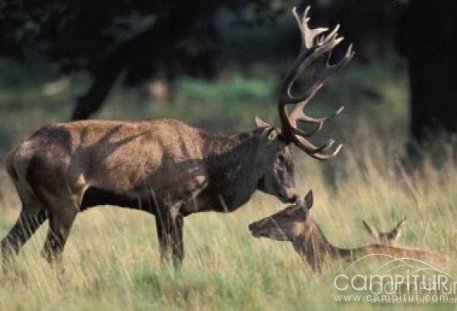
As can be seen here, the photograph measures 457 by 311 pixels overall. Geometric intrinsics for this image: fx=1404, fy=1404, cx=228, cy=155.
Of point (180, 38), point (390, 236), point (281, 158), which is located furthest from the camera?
point (180, 38)

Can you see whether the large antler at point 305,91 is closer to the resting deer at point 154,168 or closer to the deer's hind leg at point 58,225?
the resting deer at point 154,168

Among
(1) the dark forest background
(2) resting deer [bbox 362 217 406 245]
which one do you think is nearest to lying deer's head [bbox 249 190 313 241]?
(2) resting deer [bbox 362 217 406 245]

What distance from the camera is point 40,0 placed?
46.5ft

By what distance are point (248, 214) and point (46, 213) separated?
298cm

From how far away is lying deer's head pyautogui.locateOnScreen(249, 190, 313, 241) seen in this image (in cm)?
895

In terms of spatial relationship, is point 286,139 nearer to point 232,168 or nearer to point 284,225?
point 232,168

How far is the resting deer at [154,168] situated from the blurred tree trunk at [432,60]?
4777 millimetres

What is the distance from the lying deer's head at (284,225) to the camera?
29.4 feet

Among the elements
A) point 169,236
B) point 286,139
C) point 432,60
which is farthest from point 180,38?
point 169,236

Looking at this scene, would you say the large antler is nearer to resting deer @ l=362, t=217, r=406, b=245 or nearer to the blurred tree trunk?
resting deer @ l=362, t=217, r=406, b=245

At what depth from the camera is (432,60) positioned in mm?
14625

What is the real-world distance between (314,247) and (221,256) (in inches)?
23.8

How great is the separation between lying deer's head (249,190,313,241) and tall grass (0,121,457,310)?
111 mm

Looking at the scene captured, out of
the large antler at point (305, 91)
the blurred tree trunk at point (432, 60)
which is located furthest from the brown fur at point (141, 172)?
the blurred tree trunk at point (432, 60)
